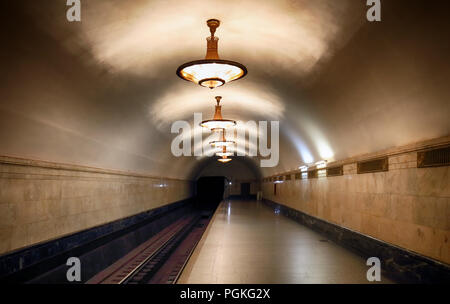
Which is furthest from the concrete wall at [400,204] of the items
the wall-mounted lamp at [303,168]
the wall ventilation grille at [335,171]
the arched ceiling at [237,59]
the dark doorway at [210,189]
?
the dark doorway at [210,189]

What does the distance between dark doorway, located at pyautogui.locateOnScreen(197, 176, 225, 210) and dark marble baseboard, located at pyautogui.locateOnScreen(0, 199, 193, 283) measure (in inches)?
731

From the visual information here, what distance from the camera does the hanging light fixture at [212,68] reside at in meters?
4.85

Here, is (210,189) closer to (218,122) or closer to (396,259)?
(218,122)

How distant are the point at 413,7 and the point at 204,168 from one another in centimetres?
2760

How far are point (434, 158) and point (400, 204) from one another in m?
1.21

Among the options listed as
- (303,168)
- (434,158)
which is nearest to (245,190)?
(303,168)

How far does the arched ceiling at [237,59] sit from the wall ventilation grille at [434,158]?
0.24 meters

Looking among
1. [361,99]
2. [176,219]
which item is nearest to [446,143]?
[361,99]

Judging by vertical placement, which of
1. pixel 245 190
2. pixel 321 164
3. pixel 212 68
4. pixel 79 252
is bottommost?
pixel 79 252

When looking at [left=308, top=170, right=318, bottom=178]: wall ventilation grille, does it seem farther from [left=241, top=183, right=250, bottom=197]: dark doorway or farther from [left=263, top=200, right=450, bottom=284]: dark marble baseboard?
[left=241, top=183, right=250, bottom=197]: dark doorway

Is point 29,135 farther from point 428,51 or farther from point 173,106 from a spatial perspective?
point 428,51

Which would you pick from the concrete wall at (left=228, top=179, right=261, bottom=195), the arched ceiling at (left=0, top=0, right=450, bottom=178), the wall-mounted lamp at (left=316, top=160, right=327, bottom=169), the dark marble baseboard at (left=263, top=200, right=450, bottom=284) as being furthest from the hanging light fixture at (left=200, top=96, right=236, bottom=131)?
the concrete wall at (left=228, top=179, right=261, bottom=195)

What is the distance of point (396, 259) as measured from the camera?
18.1 ft

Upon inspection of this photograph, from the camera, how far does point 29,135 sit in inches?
230
